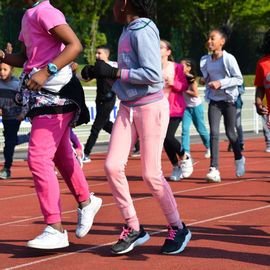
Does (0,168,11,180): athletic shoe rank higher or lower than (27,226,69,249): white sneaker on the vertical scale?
lower

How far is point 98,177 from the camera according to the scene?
14164 millimetres

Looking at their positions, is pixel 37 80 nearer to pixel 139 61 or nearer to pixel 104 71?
pixel 104 71

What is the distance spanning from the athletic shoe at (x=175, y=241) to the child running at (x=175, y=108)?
17.8ft

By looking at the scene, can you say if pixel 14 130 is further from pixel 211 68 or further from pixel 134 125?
pixel 134 125

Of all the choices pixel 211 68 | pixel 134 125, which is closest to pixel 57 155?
pixel 134 125

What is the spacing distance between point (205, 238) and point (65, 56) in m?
2.04

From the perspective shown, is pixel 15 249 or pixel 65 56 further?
pixel 15 249

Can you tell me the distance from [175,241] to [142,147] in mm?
731

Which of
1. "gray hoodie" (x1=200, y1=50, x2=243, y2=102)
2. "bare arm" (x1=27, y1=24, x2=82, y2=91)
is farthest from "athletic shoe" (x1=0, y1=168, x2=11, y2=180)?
"bare arm" (x1=27, y1=24, x2=82, y2=91)

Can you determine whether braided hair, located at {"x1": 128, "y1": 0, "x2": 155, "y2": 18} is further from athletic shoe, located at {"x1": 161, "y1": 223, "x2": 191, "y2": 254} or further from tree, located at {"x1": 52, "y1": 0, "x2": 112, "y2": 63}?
tree, located at {"x1": 52, "y1": 0, "x2": 112, "y2": 63}

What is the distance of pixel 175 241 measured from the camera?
7.29 meters

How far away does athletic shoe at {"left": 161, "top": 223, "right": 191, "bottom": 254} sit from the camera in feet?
23.9

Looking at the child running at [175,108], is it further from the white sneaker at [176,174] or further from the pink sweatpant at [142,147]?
the pink sweatpant at [142,147]

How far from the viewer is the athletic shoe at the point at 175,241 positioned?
23.9 feet
